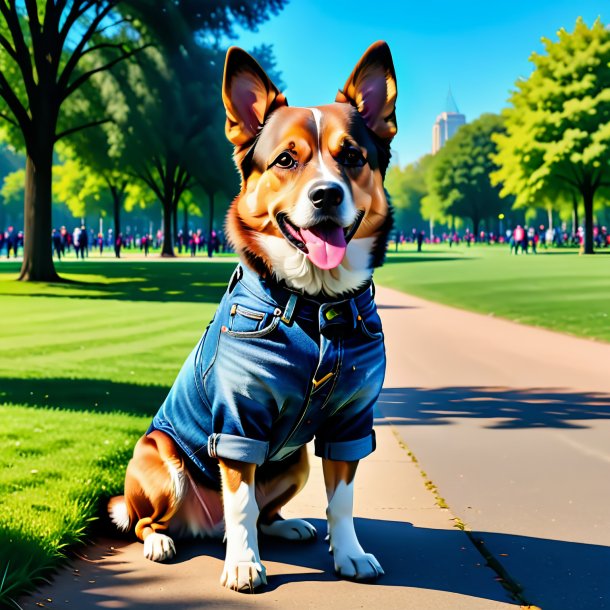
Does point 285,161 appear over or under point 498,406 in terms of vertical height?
over

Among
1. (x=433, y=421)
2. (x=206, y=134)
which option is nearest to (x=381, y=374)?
(x=433, y=421)

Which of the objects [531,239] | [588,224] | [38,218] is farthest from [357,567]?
[531,239]

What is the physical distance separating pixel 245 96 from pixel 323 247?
2.53ft

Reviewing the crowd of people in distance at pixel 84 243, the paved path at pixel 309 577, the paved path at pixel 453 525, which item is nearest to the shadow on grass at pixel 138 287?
the crowd of people in distance at pixel 84 243

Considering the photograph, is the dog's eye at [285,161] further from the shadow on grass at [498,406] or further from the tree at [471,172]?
the tree at [471,172]

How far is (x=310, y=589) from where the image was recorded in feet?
12.0

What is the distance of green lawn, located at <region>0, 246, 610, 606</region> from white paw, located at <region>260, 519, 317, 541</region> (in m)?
0.95

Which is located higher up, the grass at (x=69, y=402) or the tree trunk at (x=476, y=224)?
the tree trunk at (x=476, y=224)

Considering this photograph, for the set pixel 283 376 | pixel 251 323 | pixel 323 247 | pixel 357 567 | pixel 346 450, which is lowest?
pixel 357 567

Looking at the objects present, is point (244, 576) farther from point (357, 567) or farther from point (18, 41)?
point (18, 41)

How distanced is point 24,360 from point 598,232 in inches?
3005

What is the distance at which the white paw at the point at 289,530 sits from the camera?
4227mm

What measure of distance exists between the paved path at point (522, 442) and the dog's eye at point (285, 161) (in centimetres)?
208

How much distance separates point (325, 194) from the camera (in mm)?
3314
